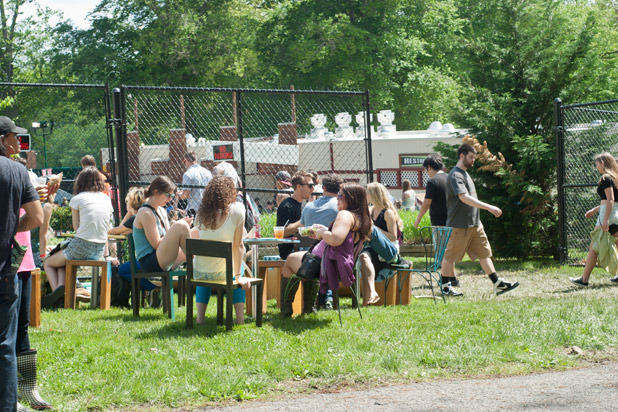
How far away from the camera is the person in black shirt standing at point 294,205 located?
904cm

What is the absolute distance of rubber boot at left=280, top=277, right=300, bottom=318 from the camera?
292 inches

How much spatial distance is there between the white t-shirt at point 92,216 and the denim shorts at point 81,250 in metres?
0.05

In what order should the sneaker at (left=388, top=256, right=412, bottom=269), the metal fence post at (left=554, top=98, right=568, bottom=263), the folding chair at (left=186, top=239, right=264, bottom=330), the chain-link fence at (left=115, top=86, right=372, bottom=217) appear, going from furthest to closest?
the chain-link fence at (left=115, top=86, right=372, bottom=217)
the metal fence post at (left=554, top=98, right=568, bottom=263)
the sneaker at (left=388, top=256, right=412, bottom=269)
the folding chair at (left=186, top=239, right=264, bottom=330)

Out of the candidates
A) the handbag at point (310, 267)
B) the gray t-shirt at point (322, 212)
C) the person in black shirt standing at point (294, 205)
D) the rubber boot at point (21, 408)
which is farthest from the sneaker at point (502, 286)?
the rubber boot at point (21, 408)

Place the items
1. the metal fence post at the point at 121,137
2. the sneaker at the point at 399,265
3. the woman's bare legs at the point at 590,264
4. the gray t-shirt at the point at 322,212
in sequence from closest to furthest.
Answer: the gray t-shirt at the point at 322,212 < the sneaker at the point at 399,265 < the woman's bare legs at the point at 590,264 < the metal fence post at the point at 121,137

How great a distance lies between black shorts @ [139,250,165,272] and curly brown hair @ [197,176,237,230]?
1.05 metres

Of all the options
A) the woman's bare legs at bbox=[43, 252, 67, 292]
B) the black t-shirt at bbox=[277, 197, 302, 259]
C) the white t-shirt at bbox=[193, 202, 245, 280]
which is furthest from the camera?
the black t-shirt at bbox=[277, 197, 302, 259]

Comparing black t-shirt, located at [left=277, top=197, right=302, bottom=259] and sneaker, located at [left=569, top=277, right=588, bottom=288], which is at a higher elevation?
black t-shirt, located at [left=277, top=197, right=302, bottom=259]

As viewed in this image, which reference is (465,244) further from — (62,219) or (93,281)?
(62,219)

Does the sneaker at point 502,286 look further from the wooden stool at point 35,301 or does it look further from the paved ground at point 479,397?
the wooden stool at point 35,301

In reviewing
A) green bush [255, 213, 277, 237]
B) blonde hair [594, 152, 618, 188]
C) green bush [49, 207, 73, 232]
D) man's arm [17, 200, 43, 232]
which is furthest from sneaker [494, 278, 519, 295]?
green bush [49, 207, 73, 232]

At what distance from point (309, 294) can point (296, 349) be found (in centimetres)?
168

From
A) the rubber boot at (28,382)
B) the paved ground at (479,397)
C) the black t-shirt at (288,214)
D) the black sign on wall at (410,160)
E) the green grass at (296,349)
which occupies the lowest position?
the paved ground at (479,397)

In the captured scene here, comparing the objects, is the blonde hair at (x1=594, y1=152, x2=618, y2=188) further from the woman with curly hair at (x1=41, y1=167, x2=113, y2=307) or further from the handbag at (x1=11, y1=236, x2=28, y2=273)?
the handbag at (x1=11, y1=236, x2=28, y2=273)
